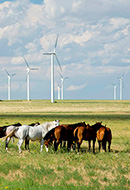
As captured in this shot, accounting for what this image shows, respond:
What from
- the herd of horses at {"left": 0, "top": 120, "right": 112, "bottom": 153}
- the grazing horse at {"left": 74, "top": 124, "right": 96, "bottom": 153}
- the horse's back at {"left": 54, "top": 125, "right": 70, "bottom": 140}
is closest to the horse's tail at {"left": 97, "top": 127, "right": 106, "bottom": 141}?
the herd of horses at {"left": 0, "top": 120, "right": 112, "bottom": 153}

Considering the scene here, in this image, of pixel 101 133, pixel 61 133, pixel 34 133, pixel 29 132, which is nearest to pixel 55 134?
pixel 61 133

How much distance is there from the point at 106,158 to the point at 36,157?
3.26 metres

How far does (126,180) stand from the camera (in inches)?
544

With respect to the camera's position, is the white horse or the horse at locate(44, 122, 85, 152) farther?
the horse at locate(44, 122, 85, 152)

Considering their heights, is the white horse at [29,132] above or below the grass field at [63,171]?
above

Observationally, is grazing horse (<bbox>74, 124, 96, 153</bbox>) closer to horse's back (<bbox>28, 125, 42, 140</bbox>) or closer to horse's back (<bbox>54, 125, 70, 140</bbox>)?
horse's back (<bbox>54, 125, 70, 140</bbox>)

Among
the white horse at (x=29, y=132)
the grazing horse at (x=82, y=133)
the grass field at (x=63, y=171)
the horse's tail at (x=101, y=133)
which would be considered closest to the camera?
the grass field at (x=63, y=171)

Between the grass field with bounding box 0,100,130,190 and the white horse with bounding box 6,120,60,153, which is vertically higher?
the white horse with bounding box 6,120,60,153

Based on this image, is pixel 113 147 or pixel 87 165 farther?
pixel 113 147

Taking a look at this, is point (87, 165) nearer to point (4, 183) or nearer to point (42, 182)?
Answer: point (42, 182)

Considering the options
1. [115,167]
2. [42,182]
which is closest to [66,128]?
[115,167]

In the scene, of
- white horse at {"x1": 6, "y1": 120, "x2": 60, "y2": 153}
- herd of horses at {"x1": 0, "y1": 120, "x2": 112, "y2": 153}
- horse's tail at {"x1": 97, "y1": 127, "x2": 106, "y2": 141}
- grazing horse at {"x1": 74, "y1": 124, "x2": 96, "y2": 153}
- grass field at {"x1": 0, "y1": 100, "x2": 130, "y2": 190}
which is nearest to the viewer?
grass field at {"x1": 0, "y1": 100, "x2": 130, "y2": 190}

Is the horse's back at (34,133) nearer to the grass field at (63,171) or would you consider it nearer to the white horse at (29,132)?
the white horse at (29,132)

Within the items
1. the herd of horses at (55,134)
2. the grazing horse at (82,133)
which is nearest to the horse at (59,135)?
the herd of horses at (55,134)
